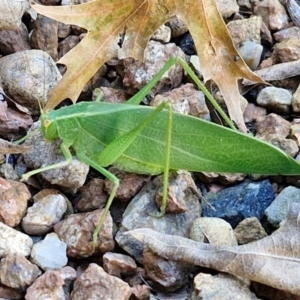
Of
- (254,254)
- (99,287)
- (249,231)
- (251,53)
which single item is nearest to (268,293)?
(254,254)

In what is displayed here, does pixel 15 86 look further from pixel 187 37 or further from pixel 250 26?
pixel 250 26

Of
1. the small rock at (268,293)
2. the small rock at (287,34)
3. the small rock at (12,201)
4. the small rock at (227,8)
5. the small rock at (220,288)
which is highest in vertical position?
the small rock at (227,8)

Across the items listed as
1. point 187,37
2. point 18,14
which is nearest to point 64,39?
point 18,14

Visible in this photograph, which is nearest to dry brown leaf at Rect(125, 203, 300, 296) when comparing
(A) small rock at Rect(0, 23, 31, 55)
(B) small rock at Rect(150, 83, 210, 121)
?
(B) small rock at Rect(150, 83, 210, 121)

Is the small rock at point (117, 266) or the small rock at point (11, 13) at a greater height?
the small rock at point (11, 13)

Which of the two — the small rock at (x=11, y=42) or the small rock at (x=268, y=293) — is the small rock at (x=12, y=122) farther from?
the small rock at (x=268, y=293)

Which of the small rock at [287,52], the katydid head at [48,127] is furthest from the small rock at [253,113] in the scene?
the katydid head at [48,127]

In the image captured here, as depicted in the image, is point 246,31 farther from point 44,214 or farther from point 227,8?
point 44,214
